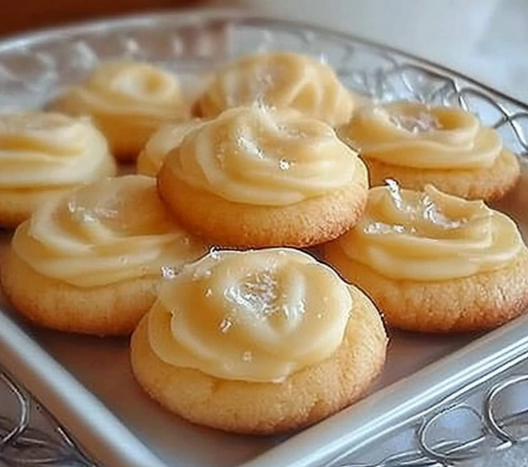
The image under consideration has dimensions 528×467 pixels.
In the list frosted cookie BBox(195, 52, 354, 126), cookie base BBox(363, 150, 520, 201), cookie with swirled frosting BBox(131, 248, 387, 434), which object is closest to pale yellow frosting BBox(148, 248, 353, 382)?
cookie with swirled frosting BBox(131, 248, 387, 434)

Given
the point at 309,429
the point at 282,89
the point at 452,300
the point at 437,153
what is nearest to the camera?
the point at 309,429

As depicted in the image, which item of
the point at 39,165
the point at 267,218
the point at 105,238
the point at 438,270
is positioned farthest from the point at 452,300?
the point at 39,165

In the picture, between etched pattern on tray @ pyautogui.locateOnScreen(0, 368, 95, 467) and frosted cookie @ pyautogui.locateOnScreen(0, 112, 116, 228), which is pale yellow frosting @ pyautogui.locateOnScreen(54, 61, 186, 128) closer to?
frosted cookie @ pyautogui.locateOnScreen(0, 112, 116, 228)

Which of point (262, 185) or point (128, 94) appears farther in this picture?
point (128, 94)

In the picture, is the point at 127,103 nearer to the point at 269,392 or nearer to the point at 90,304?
the point at 90,304

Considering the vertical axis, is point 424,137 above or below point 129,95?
above

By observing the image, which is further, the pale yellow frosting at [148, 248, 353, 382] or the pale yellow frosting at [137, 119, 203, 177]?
the pale yellow frosting at [137, 119, 203, 177]

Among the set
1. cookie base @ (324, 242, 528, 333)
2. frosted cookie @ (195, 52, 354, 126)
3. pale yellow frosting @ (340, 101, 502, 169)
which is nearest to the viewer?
cookie base @ (324, 242, 528, 333)
